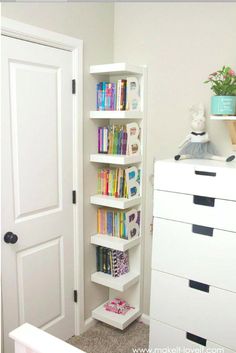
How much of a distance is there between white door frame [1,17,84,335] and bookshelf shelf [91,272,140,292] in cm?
14

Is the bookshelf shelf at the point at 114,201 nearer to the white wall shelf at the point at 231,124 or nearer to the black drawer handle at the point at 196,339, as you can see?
the white wall shelf at the point at 231,124

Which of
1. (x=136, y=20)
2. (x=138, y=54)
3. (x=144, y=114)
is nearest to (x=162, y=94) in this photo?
(x=144, y=114)

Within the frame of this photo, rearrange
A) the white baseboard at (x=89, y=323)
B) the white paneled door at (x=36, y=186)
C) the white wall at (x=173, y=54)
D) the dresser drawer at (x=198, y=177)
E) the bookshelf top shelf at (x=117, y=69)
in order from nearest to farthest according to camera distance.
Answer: the dresser drawer at (x=198, y=177) → the white paneled door at (x=36, y=186) → the white wall at (x=173, y=54) → the bookshelf top shelf at (x=117, y=69) → the white baseboard at (x=89, y=323)

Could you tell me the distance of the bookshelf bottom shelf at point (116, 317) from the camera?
8.31 ft

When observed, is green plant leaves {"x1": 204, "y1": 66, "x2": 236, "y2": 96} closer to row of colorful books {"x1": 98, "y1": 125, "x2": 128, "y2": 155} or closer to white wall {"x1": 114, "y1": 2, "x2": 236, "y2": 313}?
white wall {"x1": 114, "y1": 2, "x2": 236, "y2": 313}

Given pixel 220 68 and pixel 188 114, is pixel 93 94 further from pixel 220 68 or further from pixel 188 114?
pixel 220 68

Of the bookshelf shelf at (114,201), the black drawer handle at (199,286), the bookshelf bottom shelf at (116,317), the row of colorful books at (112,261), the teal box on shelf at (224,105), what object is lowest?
the bookshelf bottom shelf at (116,317)

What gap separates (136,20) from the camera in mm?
2467

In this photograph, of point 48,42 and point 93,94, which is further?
point 93,94

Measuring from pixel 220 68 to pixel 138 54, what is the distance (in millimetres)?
624

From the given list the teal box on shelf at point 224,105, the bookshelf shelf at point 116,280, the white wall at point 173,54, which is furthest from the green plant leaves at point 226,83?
the bookshelf shelf at point 116,280

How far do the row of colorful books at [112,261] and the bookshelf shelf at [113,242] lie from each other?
10 cm

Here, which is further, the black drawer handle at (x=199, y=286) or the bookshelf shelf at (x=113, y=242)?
the bookshelf shelf at (x=113, y=242)

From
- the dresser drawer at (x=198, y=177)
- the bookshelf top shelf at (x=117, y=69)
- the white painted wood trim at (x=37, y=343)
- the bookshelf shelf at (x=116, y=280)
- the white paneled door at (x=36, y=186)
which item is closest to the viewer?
the white painted wood trim at (x=37, y=343)
